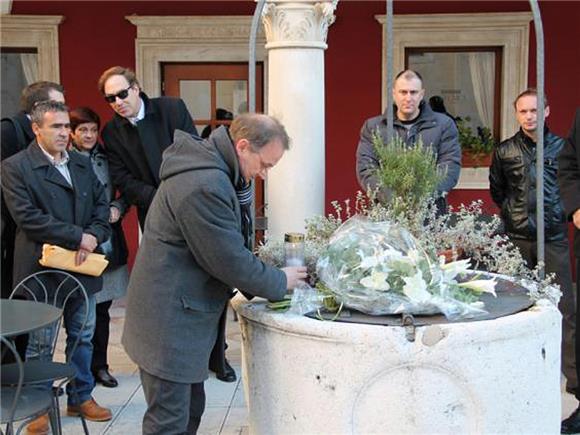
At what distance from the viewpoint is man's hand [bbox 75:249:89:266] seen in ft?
12.4

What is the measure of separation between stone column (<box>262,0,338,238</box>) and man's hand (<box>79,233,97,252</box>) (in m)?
1.00

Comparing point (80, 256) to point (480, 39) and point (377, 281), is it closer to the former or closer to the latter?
point (377, 281)

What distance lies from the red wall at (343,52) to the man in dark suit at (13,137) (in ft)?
11.4

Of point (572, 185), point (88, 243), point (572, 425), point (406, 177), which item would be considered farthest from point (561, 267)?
point (88, 243)

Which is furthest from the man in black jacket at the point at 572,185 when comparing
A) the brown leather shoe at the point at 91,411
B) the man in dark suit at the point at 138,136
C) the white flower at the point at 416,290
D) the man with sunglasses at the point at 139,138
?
the brown leather shoe at the point at 91,411

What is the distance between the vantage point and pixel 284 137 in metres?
2.66

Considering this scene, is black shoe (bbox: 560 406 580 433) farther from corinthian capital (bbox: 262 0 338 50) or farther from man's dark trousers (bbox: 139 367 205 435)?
corinthian capital (bbox: 262 0 338 50)

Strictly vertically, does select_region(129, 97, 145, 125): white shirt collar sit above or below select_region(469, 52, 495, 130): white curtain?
below

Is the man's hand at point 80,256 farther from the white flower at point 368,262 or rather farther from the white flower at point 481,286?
the white flower at point 481,286

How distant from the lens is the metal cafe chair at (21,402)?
9.57ft

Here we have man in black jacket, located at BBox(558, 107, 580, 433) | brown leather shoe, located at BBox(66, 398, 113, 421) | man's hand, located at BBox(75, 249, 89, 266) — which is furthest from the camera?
brown leather shoe, located at BBox(66, 398, 113, 421)

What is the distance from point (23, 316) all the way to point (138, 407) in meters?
1.36

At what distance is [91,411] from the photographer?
13.2ft

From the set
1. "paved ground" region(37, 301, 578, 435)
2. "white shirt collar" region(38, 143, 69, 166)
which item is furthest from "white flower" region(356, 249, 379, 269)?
"white shirt collar" region(38, 143, 69, 166)
